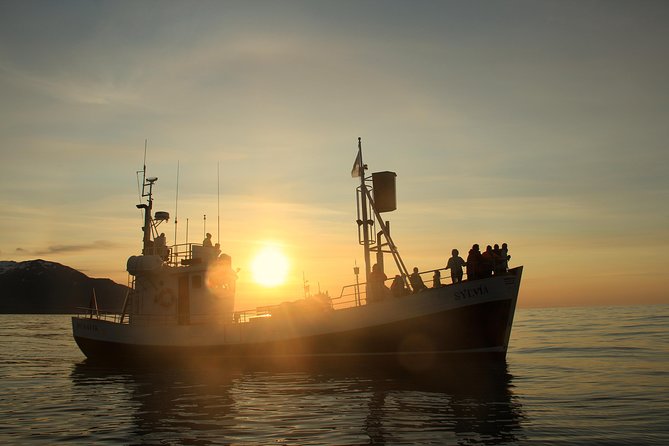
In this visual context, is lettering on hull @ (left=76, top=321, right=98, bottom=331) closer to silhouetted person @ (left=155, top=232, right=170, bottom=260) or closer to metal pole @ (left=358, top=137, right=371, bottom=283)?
silhouetted person @ (left=155, top=232, right=170, bottom=260)

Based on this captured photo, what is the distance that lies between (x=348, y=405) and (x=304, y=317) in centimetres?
914

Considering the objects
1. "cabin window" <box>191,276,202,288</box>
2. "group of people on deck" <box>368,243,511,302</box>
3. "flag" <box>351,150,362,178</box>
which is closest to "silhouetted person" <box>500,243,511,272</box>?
"group of people on deck" <box>368,243,511,302</box>

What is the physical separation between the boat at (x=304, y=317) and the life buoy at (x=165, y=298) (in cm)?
5

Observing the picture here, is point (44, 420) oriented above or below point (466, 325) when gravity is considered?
below

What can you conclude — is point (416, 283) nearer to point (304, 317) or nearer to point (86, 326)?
point (304, 317)

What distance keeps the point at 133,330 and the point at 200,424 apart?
16.4 meters

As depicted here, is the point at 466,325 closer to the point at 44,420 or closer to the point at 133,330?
the point at 44,420

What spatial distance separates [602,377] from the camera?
62.6 feet

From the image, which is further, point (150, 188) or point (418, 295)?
point (150, 188)

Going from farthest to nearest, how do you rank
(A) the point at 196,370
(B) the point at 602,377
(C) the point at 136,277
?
(C) the point at 136,277, (A) the point at 196,370, (B) the point at 602,377

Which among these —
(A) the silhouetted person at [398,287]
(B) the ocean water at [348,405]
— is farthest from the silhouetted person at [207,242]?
(A) the silhouetted person at [398,287]

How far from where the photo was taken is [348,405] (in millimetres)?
14086

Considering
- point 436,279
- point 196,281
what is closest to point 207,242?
point 196,281

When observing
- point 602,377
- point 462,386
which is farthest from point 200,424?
point 602,377
